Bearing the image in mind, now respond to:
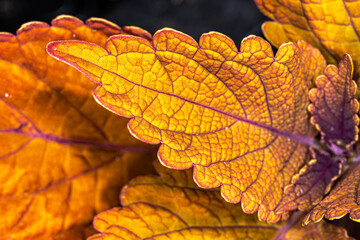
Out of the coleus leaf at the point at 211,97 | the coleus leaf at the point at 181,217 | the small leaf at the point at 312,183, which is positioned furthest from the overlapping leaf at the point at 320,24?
the coleus leaf at the point at 181,217

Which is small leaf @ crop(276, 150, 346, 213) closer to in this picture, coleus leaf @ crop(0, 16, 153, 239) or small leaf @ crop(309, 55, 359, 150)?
small leaf @ crop(309, 55, 359, 150)

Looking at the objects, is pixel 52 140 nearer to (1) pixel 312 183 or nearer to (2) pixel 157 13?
(1) pixel 312 183

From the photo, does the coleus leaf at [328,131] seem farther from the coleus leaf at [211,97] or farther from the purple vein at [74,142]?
the purple vein at [74,142]

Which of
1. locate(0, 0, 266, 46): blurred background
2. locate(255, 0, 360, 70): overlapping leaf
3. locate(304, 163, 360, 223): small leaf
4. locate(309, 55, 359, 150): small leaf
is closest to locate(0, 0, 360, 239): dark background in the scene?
locate(0, 0, 266, 46): blurred background

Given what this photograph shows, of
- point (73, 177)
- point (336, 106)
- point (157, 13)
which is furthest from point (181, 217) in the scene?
point (157, 13)

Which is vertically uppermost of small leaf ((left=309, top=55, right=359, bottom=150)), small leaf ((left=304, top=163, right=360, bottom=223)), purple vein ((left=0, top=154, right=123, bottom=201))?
small leaf ((left=309, top=55, right=359, bottom=150))

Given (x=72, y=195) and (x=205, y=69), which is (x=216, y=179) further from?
(x=72, y=195)
